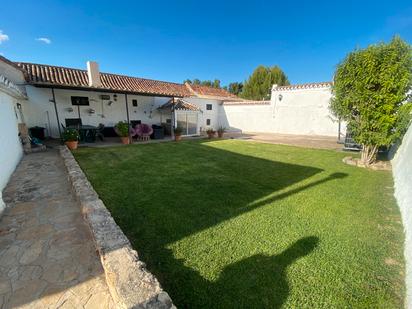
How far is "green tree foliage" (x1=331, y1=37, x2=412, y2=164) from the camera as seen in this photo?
5422mm

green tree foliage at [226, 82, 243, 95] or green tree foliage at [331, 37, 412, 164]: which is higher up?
green tree foliage at [226, 82, 243, 95]

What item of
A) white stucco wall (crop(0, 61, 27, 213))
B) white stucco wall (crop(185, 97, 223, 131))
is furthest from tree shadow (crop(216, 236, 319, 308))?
white stucco wall (crop(185, 97, 223, 131))

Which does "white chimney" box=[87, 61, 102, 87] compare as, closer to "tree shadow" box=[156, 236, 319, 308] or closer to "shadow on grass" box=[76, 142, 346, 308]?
"shadow on grass" box=[76, 142, 346, 308]

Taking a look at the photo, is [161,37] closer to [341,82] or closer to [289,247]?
[341,82]

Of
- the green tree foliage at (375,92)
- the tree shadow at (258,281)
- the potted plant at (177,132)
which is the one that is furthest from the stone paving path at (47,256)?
the potted plant at (177,132)

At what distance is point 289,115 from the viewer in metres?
16.9

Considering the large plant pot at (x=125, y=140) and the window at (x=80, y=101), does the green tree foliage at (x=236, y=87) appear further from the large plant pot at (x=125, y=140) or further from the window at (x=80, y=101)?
the large plant pot at (x=125, y=140)

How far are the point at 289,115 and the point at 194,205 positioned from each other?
1600 cm

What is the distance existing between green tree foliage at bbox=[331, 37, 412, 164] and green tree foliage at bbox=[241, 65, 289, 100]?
87.2 feet

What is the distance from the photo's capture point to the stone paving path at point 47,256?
171cm

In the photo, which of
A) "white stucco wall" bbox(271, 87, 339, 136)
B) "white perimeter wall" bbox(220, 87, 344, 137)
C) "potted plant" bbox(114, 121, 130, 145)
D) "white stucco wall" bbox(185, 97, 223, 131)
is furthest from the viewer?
"white stucco wall" bbox(185, 97, 223, 131)

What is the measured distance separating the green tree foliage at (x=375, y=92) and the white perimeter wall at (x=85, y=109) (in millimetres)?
11920

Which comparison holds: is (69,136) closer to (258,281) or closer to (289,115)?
(258,281)

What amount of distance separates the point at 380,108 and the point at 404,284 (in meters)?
5.70
